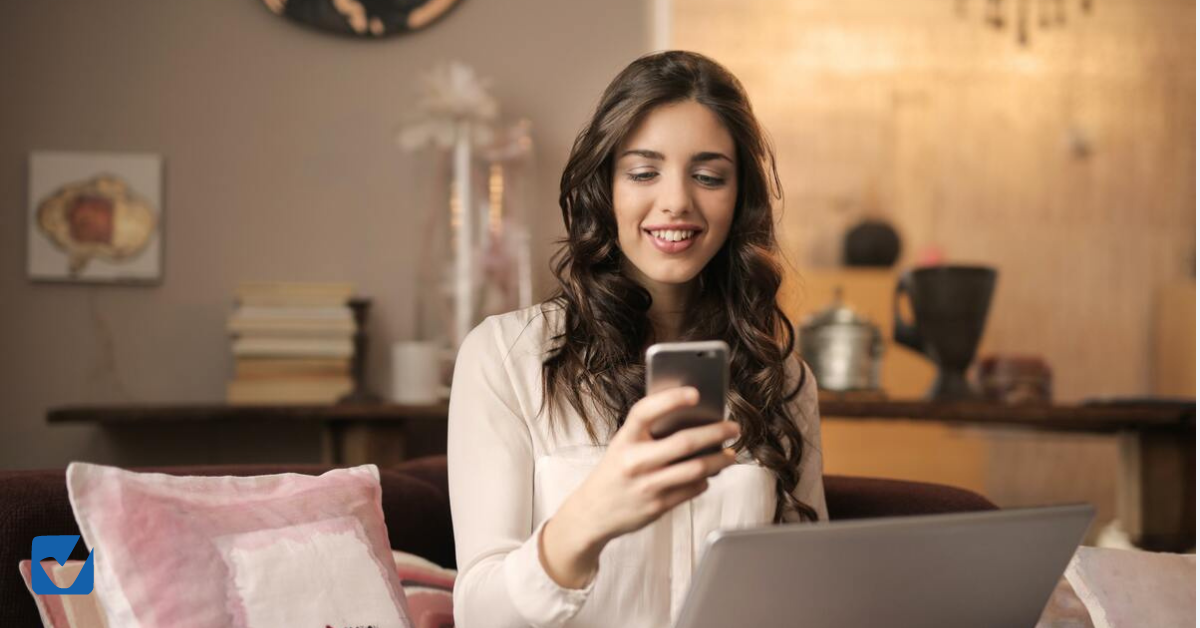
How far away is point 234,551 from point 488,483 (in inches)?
11.0

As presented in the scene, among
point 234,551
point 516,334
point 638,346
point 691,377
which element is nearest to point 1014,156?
point 638,346

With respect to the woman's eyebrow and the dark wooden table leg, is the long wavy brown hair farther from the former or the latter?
the dark wooden table leg

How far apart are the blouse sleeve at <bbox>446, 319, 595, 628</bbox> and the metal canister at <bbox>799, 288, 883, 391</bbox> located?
131 centimetres

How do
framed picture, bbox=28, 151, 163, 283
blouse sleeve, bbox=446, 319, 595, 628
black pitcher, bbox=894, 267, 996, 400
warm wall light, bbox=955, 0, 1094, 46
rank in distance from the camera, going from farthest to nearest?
warm wall light, bbox=955, 0, 1094, 46
framed picture, bbox=28, 151, 163, 283
black pitcher, bbox=894, 267, 996, 400
blouse sleeve, bbox=446, 319, 595, 628

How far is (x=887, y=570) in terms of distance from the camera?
0.93m

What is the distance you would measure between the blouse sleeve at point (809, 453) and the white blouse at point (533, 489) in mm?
87

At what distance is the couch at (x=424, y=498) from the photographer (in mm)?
1355

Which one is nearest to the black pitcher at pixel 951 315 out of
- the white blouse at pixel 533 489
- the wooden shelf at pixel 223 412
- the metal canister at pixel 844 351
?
the metal canister at pixel 844 351

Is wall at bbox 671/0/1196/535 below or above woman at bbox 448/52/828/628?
above

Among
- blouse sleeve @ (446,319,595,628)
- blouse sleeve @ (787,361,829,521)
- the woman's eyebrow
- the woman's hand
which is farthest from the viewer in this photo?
blouse sleeve @ (787,361,829,521)

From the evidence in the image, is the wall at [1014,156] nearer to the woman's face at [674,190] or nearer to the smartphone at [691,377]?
the woman's face at [674,190]

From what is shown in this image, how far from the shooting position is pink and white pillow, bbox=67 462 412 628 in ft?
3.87

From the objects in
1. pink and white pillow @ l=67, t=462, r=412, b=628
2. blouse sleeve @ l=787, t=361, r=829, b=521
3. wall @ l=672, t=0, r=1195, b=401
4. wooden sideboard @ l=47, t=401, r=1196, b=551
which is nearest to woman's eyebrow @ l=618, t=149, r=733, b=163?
blouse sleeve @ l=787, t=361, r=829, b=521

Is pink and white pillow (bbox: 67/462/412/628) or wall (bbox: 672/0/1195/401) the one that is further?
wall (bbox: 672/0/1195/401)
